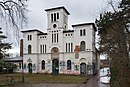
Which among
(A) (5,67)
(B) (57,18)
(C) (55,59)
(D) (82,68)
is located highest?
(B) (57,18)

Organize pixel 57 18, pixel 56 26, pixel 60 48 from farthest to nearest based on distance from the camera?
pixel 57 18 < pixel 56 26 < pixel 60 48

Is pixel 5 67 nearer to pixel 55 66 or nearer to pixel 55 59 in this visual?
pixel 55 66

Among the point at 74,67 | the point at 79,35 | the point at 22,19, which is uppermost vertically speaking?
the point at 79,35

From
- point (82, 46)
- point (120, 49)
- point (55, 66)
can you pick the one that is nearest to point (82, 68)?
point (82, 46)

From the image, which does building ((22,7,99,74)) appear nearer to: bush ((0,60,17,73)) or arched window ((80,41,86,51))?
arched window ((80,41,86,51))

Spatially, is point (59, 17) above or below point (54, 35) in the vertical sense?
above

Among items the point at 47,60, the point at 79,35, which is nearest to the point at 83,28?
the point at 79,35

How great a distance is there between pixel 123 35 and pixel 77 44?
38382 mm

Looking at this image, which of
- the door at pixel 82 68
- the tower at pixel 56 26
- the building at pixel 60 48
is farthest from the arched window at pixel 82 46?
the tower at pixel 56 26

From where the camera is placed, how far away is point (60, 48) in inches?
2335

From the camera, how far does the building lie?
56375mm

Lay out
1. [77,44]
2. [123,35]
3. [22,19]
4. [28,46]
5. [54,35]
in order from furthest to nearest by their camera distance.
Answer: [28,46], [54,35], [77,44], [123,35], [22,19]

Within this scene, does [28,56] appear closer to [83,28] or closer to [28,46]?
[28,46]

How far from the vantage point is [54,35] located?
60.6 meters
